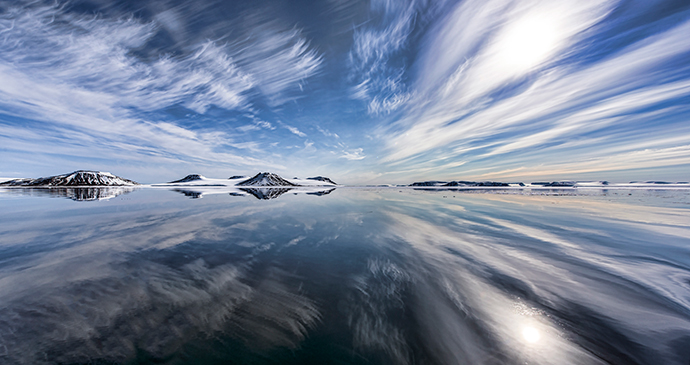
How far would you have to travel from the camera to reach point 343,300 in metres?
4.07

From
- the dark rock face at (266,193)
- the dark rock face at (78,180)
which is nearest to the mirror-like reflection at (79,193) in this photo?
the dark rock face at (266,193)

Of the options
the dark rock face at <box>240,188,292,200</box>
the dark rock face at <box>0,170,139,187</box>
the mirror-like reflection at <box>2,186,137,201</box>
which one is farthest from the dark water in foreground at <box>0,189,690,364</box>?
the dark rock face at <box>0,170,139,187</box>

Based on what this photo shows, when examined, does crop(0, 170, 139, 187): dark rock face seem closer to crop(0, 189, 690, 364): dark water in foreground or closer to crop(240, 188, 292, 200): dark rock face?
crop(240, 188, 292, 200): dark rock face

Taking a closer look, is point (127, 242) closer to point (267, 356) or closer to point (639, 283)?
point (267, 356)

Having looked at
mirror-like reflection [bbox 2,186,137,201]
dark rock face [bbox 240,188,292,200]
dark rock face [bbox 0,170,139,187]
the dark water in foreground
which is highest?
dark rock face [bbox 0,170,139,187]

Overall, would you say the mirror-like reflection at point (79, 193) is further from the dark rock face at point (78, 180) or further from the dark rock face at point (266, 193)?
the dark rock face at point (78, 180)

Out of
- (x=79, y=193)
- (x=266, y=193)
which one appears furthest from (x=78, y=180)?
(x=266, y=193)

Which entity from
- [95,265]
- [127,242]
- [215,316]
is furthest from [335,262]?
[127,242]

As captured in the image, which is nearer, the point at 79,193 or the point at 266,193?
the point at 79,193

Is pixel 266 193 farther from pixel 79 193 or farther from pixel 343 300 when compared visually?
pixel 343 300

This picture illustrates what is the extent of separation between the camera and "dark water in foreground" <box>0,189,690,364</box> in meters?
2.89

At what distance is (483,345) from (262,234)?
8104mm

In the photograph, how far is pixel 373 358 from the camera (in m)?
2.77

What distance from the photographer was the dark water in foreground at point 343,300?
2.89 m
